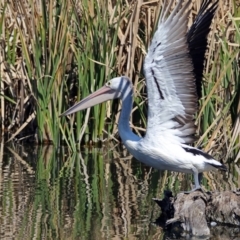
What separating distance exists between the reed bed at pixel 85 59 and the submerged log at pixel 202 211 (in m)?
2.25

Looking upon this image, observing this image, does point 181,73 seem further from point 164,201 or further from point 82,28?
point 82,28

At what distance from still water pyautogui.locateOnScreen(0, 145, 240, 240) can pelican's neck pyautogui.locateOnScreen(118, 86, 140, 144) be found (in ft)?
2.03

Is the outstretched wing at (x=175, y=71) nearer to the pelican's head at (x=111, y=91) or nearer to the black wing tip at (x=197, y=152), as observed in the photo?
the black wing tip at (x=197, y=152)

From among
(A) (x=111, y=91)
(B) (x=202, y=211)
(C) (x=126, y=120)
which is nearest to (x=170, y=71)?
(C) (x=126, y=120)

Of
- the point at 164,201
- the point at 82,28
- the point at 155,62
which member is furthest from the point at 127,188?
the point at 82,28

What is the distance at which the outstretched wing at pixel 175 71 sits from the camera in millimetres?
7102

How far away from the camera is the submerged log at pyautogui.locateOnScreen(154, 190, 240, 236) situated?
6992 mm

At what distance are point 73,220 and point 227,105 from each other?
97.0 inches

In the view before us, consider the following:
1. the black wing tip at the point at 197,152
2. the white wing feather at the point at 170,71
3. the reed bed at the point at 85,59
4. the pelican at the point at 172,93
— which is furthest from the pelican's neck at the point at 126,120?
the reed bed at the point at 85,59

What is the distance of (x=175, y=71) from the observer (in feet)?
23.5

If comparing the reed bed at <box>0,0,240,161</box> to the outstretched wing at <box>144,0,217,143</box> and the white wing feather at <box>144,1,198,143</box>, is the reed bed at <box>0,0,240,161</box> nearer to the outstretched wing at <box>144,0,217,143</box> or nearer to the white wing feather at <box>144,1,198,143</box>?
the outstretched wing at <box>144,0,217,143</box>

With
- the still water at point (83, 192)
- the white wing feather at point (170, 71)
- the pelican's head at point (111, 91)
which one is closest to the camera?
the still water at point (83, 192)

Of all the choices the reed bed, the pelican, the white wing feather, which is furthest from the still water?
the white wing feather

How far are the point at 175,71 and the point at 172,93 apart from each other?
0.23 m
